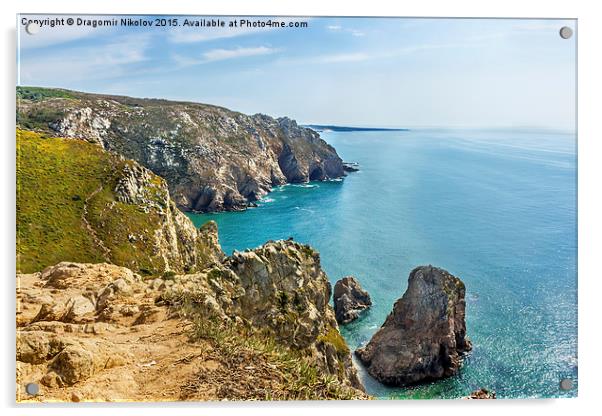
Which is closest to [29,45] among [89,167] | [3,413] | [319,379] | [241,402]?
[89,167]

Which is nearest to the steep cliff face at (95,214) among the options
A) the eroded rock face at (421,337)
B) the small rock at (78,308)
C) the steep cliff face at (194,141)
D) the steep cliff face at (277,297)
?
the steep cliff face at (194,141)

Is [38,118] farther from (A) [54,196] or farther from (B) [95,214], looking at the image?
(B) [95,214]

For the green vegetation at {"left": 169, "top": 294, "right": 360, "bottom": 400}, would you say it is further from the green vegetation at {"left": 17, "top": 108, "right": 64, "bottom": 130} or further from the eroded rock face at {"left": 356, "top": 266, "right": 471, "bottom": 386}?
the eroded rock face at {"left": 356, "top": 266, "right": 471, "bottom": 386}

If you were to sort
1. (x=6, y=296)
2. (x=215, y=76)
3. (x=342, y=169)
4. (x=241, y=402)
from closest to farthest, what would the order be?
(x=241, y=402) < (x=6, y=296) < (x=215, y=76) < (x=342, y=169)

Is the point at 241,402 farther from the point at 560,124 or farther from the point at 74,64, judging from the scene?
the point at 560,124

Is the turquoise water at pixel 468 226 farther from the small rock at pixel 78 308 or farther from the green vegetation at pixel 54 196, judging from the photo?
the small rock at pixel 78 308

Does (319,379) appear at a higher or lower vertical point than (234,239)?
lower
